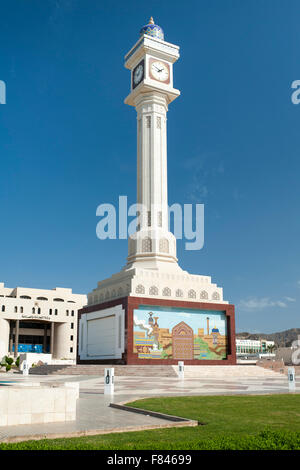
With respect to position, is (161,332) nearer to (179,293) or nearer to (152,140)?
(179,293)

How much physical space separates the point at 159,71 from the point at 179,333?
30.0m

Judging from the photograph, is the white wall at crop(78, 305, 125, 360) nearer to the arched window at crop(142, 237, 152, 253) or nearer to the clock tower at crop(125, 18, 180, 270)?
the clock tower at crop(125, 18, 180, 270)

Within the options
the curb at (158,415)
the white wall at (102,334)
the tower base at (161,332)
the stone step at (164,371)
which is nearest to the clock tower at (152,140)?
the tower base at (161,332)

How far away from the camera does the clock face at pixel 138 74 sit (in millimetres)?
52581

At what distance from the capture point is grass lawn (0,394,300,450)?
7316mm

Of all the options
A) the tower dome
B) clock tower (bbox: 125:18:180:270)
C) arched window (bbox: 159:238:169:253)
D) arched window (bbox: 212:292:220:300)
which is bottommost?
arched window (bbox: 212:292:220:300)

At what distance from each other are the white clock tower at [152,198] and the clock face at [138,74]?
132 millimetres

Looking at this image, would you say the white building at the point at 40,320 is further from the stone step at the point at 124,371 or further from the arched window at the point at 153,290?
the arched window at the point at 153,290

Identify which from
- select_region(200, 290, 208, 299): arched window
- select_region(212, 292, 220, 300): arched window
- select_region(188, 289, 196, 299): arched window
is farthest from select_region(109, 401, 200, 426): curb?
select_region(212, 292, 220, 300): arched window

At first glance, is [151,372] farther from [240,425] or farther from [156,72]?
[156,72]

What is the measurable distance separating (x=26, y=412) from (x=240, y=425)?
458 centimetres

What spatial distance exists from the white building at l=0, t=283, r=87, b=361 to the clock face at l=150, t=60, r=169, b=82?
43689mm
